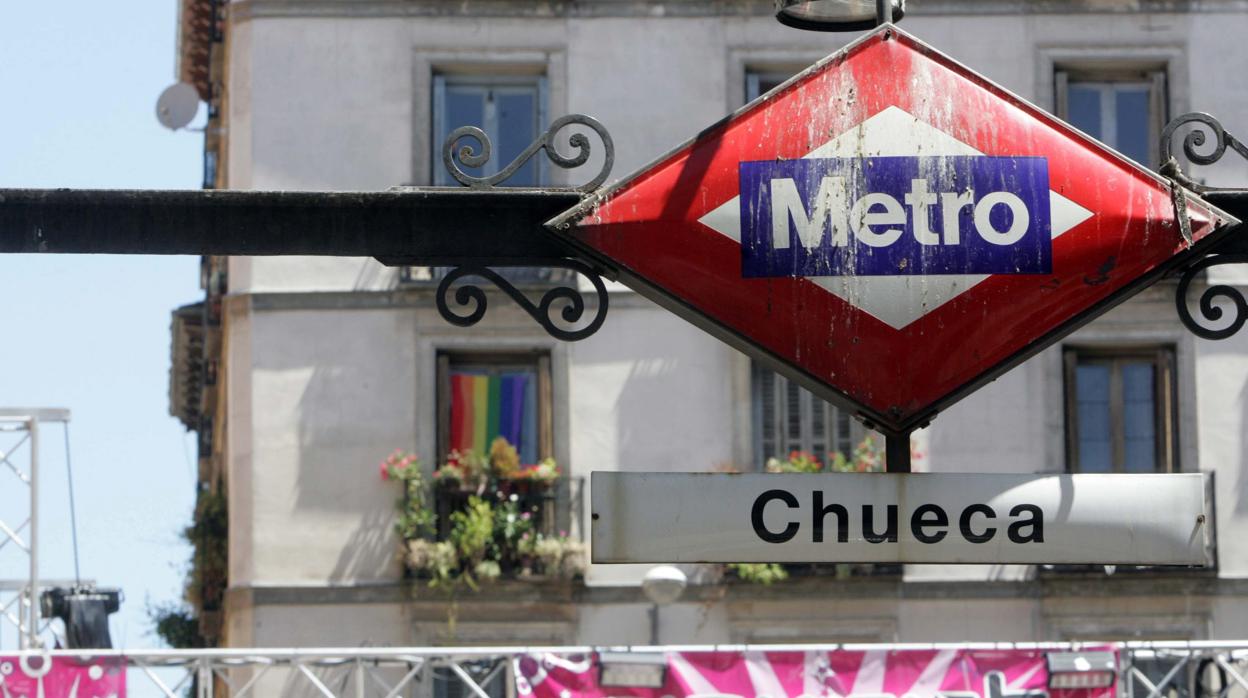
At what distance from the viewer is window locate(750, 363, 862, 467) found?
27.4 meters

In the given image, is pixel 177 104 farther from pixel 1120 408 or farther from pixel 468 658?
pixel 468 658

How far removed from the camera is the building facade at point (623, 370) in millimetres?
27109

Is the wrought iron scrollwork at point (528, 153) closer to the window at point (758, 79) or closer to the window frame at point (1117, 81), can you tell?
the window at point (758, 79)

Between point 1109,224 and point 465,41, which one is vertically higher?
point 465,41

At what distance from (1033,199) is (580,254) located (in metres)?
0.92

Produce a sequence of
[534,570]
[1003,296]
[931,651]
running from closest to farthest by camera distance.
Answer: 1. [1003,296]
2. [931,651]
3. [534,570]

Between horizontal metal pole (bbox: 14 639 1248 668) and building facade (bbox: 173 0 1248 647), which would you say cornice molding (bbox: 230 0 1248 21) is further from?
horizontal metal pole (bbox: 14 639 1248 668)

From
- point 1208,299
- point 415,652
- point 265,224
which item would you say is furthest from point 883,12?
point 415,652

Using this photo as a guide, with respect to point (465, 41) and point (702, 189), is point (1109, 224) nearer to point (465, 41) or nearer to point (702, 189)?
point (702, 189)

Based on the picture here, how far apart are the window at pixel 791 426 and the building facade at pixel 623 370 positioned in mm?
24

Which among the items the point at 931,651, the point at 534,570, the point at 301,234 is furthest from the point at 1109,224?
the point at 534,570

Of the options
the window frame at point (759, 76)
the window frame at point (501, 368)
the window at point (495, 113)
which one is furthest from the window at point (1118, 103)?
the window frame at point (501, 368)

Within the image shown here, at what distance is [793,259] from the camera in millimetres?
5008

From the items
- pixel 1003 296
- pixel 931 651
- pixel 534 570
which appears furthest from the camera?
pixel 534 570
